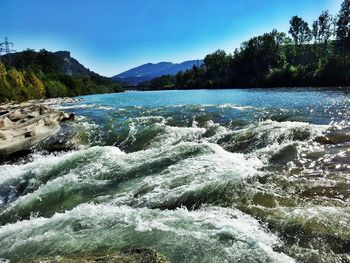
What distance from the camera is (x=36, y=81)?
99188 millimetres

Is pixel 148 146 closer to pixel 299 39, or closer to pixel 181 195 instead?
pixel 181 195

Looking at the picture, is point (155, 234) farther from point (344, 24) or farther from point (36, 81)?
point (36, 81)

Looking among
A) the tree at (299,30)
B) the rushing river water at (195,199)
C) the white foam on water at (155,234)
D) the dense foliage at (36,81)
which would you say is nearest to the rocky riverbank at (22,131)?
the rushing river water at (195,199)

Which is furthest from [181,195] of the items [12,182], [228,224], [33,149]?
[33,149]

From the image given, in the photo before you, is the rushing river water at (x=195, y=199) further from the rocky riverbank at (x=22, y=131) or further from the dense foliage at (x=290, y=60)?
the dense foliage at (x=290, y=60)

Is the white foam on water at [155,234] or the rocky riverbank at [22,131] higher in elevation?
the rocky riverbank at [22,131]

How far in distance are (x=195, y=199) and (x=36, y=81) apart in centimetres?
9738

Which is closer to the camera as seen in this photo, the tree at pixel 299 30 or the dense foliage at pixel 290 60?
the dense foliage at pixel 290 60

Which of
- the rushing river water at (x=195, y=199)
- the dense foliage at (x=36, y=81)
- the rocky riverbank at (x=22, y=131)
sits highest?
the dense foliage at (x=36, y=81)

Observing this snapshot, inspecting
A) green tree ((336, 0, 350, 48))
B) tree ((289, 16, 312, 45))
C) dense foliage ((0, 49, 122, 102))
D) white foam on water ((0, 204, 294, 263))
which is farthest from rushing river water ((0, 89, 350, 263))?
tree ((289, 16, 312, 45))

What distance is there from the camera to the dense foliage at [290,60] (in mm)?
79338

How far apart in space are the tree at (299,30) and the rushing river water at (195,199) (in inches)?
4255

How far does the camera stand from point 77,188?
528 inches

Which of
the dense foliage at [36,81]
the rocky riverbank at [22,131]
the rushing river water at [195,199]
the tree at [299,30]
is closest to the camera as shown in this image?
the rushing river water at [195,199]
